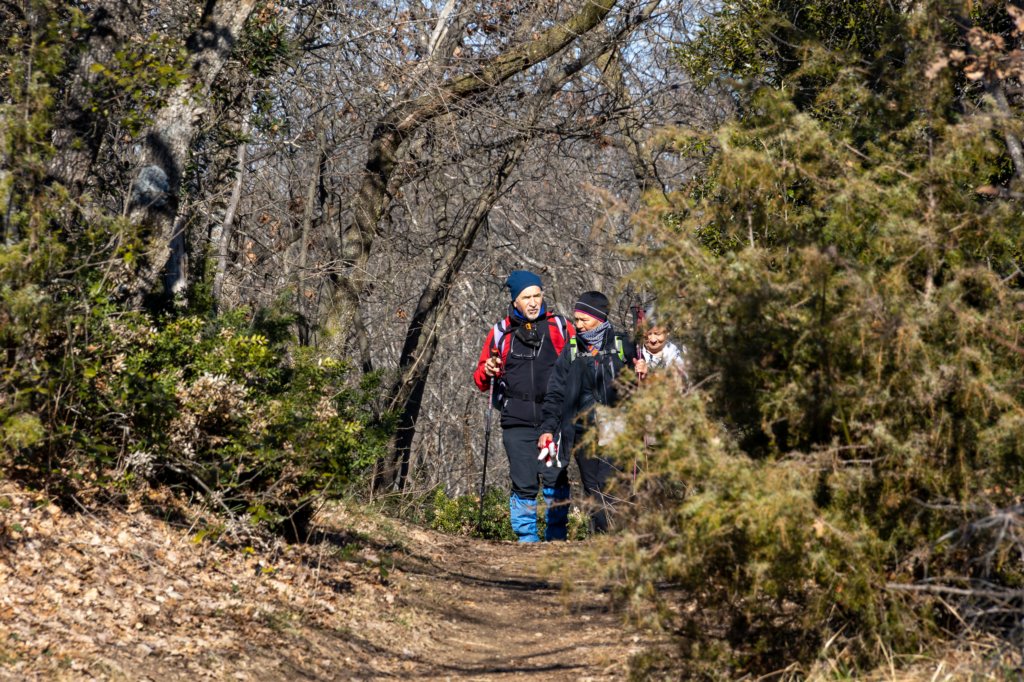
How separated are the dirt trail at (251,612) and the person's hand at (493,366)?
7.07ft

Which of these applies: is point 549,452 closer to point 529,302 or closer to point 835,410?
point 529,302

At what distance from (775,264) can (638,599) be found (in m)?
1.49

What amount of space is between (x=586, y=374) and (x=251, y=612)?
3.84 meters

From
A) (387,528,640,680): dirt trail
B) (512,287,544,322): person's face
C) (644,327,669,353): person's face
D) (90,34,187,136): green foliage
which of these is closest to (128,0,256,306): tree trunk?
(90,34,187,136): green foliage

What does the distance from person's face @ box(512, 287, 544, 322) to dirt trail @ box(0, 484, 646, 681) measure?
251 centimetres

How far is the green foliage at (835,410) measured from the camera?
4066 mm

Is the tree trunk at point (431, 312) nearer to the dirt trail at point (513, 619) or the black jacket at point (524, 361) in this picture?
the black jacket at point (524, 361)

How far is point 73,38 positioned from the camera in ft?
22.7

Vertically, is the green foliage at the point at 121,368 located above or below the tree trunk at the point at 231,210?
below

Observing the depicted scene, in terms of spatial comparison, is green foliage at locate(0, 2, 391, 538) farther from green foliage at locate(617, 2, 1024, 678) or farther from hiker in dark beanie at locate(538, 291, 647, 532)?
green foliage at locate(617, 2, 1024, 678)

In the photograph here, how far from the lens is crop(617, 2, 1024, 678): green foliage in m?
4.07

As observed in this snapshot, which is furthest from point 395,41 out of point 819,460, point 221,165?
point 819,460

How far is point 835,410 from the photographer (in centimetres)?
422

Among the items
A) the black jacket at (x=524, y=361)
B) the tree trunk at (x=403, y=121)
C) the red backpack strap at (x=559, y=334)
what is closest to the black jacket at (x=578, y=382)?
the black jacket at (x=524, y=361)
